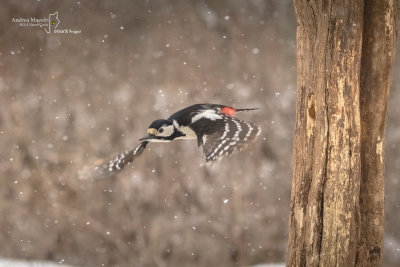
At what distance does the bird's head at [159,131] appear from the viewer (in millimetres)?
1594

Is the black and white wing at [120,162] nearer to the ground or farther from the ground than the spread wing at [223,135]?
nearer to the ground

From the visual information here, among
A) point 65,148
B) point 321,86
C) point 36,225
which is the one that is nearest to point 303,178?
point 321,86

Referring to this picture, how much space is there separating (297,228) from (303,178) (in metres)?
0.17

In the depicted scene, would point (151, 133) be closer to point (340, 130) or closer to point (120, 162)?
point (120, 162)

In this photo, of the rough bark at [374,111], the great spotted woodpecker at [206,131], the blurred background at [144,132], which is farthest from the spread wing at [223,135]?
the blurred background at [144,132]

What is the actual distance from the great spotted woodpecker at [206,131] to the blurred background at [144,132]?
1194 mm

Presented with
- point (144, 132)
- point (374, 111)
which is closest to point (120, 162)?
point (374, 111)

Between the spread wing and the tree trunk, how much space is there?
21 centimetres

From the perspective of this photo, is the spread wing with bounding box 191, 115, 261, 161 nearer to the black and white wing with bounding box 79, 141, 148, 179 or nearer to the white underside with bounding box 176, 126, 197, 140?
the white underside with bounding box 176, 126, 197, 140

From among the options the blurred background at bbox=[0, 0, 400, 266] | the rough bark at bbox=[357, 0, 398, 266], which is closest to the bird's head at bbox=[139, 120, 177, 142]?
the rough bark at bbox=[357, 0, 398, 266]

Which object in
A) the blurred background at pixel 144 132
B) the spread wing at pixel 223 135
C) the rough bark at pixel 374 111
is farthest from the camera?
the blurred background at pixel 144 132

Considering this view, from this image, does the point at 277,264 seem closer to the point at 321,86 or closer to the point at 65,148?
the point at 65,148

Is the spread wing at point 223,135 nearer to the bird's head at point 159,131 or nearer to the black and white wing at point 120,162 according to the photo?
the bird's head at point 159,131

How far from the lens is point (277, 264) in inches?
119
